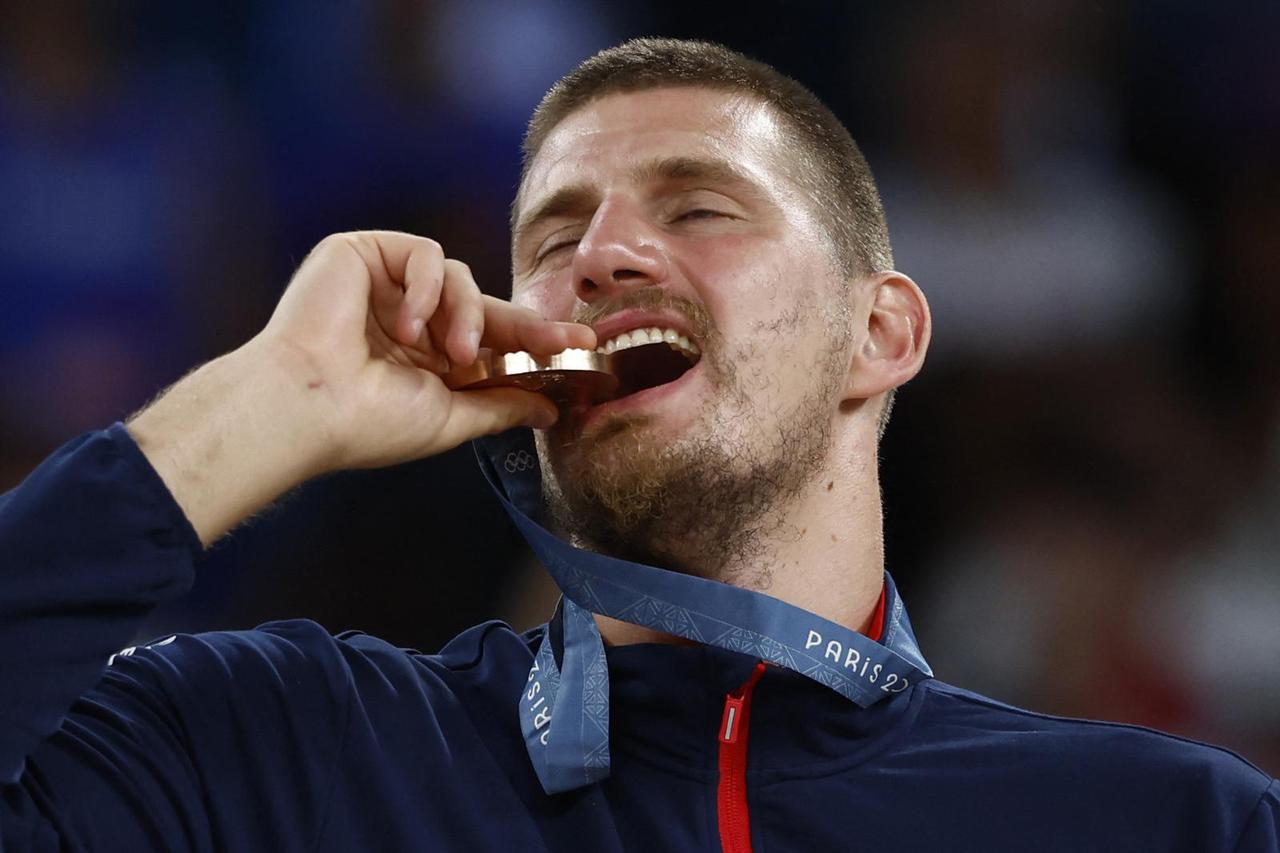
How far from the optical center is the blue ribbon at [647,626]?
1814 mm

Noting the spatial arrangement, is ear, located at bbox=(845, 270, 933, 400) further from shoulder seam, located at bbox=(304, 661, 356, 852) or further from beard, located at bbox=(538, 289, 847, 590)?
shoulder seam, located at bbox=(304, 661, 356, 852)

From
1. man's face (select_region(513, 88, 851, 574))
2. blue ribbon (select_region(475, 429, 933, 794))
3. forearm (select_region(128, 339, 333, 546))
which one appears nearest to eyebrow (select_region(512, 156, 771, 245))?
man's face (select_region(513, 88, 851, 574))

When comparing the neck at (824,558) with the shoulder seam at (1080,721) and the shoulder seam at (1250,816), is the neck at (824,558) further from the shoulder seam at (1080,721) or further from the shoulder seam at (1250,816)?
the shoulder seam at (1250,816)

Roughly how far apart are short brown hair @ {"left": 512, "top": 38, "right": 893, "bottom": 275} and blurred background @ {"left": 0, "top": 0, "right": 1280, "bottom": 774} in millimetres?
1306

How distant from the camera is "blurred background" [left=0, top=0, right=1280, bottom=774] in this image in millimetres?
3488

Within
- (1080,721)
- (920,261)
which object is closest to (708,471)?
(1080,721)

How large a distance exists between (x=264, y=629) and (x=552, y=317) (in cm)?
63

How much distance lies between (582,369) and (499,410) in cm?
13

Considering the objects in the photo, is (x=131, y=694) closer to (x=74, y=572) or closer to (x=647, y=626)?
(x=74, y=572)

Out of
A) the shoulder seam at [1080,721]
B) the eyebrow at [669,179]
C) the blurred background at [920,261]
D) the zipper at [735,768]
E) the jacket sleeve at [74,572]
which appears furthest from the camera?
the blurred background at [920,261]

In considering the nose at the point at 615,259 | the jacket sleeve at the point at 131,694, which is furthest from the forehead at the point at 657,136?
the jacket sleeve at the point at 131,694

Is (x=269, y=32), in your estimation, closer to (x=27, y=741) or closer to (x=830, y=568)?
(x=830, y=568)

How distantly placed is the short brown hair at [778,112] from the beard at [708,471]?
0.28m

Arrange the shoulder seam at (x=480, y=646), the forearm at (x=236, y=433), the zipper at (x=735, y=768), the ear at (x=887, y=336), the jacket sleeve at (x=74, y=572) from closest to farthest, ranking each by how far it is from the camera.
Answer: the jacket sleeve at (x=74, y=572) → the forearm at (x=236, y=433) → the zipper at (x=735, y=768) → the shoulder seam at (x=480, y=646) → the ear at (x=887, y=336)
